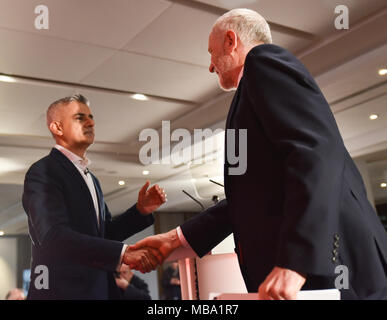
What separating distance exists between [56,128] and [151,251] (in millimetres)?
628

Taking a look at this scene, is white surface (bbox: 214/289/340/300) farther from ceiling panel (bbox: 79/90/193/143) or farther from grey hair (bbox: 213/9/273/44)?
ceiling panel (bbox: 79/90/193/143)

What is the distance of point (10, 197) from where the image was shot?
8.48 meters

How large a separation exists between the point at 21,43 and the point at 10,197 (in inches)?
225

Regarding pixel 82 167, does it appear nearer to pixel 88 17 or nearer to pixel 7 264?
pixel 88 17

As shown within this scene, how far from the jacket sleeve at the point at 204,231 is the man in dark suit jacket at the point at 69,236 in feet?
0.46

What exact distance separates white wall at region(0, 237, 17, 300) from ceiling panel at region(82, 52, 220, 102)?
7.02 meters

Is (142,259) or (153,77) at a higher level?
(153,77)

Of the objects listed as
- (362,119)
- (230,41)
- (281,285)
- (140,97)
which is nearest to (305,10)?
(140,97)

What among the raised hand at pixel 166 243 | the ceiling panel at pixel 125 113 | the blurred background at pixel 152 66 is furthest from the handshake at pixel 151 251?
the ceiling panel at pixel 125 113

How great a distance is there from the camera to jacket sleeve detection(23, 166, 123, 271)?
1420mm

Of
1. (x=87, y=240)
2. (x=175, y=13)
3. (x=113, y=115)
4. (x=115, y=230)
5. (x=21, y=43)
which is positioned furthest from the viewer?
(x=113, y=115)

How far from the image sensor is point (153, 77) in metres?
4.15
